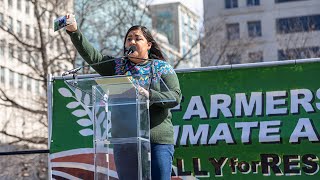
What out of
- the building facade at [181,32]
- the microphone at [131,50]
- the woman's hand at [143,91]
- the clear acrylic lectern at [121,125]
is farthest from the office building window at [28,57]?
the woman's hand at [143,91]

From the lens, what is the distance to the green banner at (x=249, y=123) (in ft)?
21.0

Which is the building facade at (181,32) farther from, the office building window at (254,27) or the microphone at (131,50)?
the office building window at (254,27)

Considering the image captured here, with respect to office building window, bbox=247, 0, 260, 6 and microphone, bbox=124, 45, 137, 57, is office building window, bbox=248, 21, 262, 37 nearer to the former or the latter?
office building window, bbox=247, 0, 260, 6

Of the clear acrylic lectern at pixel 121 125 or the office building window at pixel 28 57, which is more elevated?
the office building window at pixel 28 57

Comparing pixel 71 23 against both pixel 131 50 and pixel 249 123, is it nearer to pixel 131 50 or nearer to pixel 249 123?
pixel 131 50

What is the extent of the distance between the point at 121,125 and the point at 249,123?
241 centimetres

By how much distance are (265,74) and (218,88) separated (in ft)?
1.57

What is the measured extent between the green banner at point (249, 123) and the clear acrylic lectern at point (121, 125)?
215 cm

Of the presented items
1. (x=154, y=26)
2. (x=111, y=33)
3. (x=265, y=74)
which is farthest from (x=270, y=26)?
(x=265, y=74)

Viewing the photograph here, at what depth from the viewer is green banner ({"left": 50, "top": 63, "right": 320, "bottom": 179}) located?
6406mm

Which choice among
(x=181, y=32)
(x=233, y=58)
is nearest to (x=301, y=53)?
(x=233, y=58)

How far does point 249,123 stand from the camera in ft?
21.3

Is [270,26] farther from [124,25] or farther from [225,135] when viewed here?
[225,135]

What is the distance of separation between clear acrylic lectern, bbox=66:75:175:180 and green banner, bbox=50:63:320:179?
7.07 feet
